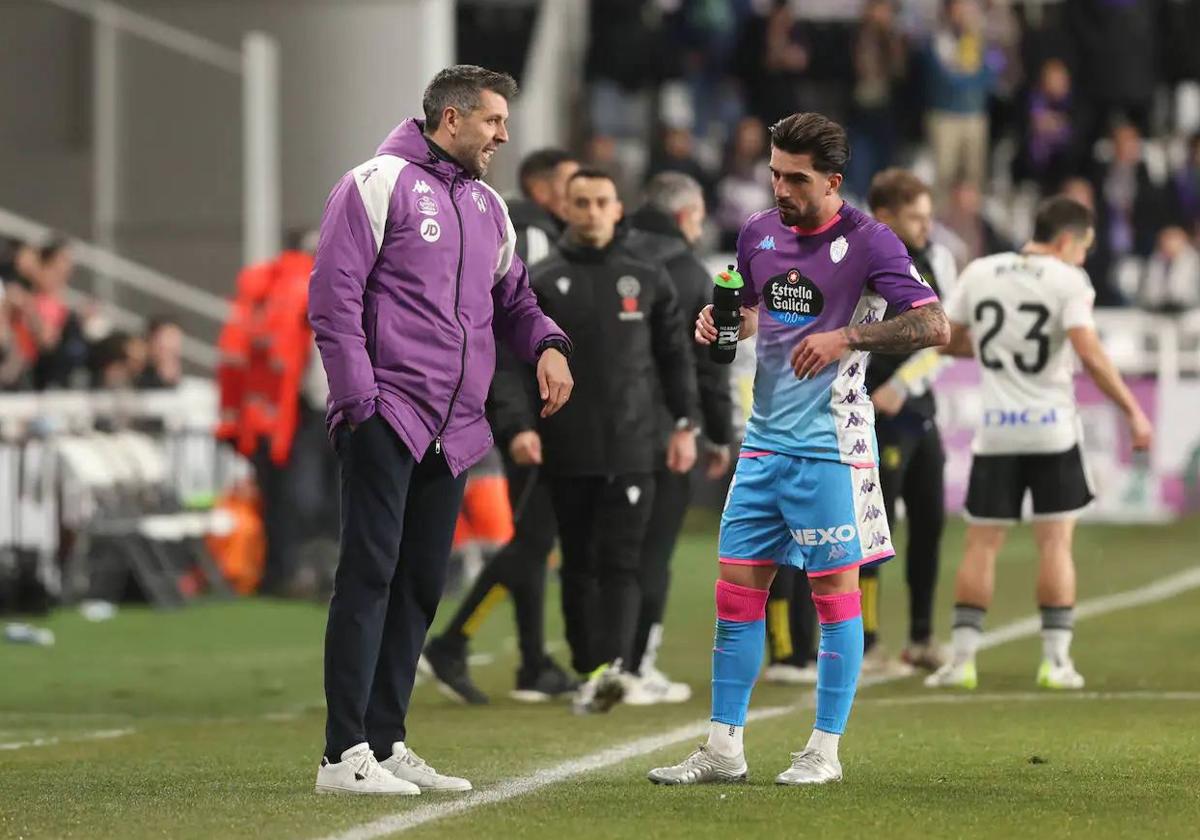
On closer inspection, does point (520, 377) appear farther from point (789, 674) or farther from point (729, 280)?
point (729, 280)

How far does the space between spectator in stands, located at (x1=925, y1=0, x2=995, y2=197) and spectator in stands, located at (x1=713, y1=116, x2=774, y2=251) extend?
1.72 metres

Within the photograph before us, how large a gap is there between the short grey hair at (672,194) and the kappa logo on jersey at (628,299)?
104 cm

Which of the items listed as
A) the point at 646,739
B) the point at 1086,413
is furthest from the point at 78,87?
the point at 646,739

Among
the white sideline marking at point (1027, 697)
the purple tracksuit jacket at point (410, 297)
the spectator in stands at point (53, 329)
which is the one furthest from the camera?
the spectator in stands at point (53, 329)

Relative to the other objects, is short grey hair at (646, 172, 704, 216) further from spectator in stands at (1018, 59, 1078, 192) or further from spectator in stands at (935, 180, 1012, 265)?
spectator in stands at (1018, 59, 1078, 192)

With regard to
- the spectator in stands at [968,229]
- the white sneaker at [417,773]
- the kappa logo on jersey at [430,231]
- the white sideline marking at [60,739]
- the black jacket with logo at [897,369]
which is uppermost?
the spectator in stands at [968,229]

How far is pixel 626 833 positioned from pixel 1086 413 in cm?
1472

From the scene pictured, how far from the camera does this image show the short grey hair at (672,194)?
1116 centimetres

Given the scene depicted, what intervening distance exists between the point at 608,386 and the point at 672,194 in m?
1.38

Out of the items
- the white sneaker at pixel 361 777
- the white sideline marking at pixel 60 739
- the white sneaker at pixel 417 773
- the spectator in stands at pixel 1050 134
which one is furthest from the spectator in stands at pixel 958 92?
the white sneaker at pixel 361 777

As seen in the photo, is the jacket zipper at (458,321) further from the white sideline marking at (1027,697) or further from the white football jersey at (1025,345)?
the white football jersey at (1025,345)

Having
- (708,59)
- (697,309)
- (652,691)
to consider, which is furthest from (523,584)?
(708,59)

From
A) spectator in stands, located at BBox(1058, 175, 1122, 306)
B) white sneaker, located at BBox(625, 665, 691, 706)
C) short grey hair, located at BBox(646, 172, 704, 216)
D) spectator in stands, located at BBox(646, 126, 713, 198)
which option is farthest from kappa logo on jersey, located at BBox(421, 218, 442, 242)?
spectator in stands, located at BBox(1058, 175, 1122, 306)

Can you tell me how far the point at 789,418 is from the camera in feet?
25.4
